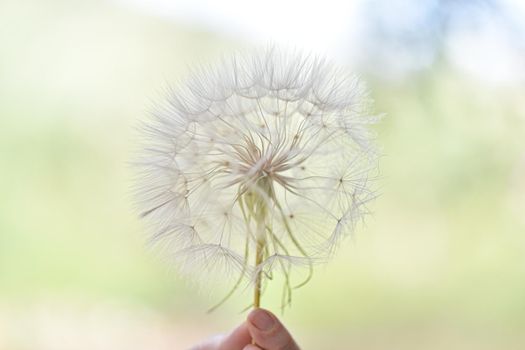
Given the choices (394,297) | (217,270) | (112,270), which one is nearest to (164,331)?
(112,270)

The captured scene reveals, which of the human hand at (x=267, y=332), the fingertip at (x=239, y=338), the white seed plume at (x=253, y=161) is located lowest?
the fingertip at (x=239, y=338)

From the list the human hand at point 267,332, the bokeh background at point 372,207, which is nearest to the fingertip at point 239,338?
the human hand at point 267,332

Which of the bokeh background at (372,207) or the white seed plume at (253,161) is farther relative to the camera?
the bokeh background at (372,207)

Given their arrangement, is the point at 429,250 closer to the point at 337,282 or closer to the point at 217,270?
the point at 337,282

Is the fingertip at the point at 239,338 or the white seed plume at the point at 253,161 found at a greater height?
the white seed plume at the point at 253,161

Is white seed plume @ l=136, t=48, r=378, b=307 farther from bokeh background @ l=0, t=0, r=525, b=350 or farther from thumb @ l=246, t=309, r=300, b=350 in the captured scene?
bokeh background @ l=0, t=0, r=525, b=350

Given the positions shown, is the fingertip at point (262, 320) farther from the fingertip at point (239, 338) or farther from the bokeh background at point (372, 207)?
the bokeh background at point (372, 207)

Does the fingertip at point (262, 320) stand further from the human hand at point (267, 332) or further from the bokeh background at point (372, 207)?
the bokeh background at point (372, 207)
